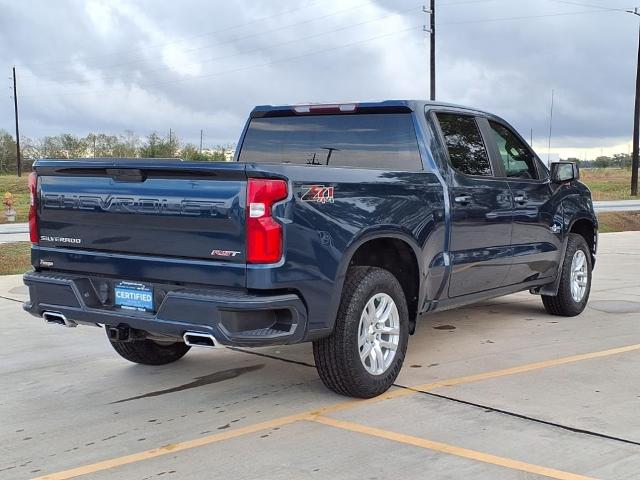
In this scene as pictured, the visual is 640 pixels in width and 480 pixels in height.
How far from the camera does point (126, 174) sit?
179 inches

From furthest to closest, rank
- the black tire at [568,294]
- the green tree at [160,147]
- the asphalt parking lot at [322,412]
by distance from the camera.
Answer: the green tree at [160,147] → the black tire at [568,294] → the asphalt parking lot at [322,412]

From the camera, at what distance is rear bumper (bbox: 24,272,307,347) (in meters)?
4.15

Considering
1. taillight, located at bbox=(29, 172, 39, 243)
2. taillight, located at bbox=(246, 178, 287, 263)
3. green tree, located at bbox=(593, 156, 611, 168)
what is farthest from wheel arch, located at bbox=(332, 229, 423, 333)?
green tree, located at bbox=(593, 156, 611, 168)

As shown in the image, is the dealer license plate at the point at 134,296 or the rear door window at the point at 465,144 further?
the rear door window at the point at 465,144

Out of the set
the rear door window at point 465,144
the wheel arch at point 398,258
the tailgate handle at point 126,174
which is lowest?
the wheel arch at point 398,258

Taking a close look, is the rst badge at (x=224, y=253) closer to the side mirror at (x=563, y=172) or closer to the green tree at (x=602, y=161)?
the side mirror at (x=563, y=172)

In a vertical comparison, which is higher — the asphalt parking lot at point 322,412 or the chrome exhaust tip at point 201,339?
the chrome exhaust tip at point 201,339

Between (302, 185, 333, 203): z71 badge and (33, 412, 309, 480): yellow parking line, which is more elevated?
(302, 185, 333, 203): z71 badge

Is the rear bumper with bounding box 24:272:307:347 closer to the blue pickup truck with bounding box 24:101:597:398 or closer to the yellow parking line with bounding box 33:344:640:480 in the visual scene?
the blue pickup truck with bounding box 24:101:597:398

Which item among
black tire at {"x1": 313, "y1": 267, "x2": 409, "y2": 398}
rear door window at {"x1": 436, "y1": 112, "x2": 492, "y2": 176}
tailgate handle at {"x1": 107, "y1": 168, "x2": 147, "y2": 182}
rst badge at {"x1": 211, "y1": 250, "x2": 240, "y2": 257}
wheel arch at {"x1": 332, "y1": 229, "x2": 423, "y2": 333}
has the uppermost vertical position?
rear door window at {"x1": 436, "y1": 112, "x2": 492, "y2": 176}

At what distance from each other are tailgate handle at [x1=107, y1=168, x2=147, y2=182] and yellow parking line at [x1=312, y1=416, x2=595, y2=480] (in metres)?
1.80

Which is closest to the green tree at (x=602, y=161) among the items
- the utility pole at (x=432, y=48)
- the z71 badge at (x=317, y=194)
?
the utility pole at (x=432, y=48)

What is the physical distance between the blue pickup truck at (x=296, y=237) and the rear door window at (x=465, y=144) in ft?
0.05

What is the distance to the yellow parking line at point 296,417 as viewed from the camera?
3.82 m
